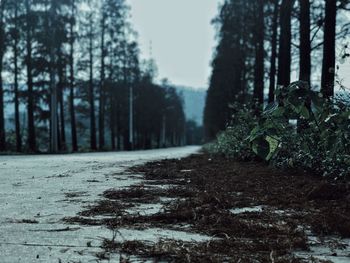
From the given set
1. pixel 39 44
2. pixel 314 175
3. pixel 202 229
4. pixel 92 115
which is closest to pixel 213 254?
pixel 202 229

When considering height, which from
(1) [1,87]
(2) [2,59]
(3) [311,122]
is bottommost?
(3) [311,122]

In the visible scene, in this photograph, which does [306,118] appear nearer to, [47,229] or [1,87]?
[47,229]

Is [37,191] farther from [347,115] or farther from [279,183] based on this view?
[347,115]

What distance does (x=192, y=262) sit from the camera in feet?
9.07

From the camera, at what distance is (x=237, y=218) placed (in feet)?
13.5

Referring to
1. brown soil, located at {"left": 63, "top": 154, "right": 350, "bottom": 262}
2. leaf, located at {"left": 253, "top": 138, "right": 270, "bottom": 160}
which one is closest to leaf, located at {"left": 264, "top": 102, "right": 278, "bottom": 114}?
leaf, located at {"left": 253, "top": 138, "right": 270, "bottom": 160}

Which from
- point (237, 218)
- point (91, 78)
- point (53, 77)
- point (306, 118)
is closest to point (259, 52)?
point (53, 77)

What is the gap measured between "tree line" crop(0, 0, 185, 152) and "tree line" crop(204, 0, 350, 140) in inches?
366

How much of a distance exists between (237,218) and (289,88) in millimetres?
1419

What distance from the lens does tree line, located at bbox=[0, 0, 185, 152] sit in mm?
30156

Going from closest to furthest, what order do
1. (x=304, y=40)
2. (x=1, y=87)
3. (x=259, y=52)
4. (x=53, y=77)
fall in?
(x=304, y=40) → (x=259, y=52) → (x=53, y=77) → (x=1, y=87)

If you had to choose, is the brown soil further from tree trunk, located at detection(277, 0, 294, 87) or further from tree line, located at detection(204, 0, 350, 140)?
tree trunk, located at detection(277, 0, 294, 87)

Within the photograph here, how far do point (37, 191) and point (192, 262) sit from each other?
385cm

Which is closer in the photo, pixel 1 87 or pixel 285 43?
pixel 285 43
